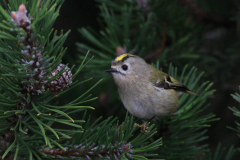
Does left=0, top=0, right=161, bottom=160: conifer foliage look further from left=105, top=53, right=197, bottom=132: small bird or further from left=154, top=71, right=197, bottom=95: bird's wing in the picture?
left=154, top=71, right=197, bottom=95: bird's wing

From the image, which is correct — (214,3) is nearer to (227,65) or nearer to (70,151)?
(227,65)

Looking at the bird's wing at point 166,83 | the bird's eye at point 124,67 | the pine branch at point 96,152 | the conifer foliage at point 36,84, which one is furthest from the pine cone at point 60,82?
the bird's wing at point 166,83

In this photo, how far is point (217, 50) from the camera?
2.17 metres

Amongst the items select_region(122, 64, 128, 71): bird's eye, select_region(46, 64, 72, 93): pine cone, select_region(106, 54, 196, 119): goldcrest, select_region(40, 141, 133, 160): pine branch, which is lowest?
select_region(40, 141, 133, 160): pine branch

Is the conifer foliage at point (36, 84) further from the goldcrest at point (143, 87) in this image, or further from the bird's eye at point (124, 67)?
the bird's eye at point (124, 67)

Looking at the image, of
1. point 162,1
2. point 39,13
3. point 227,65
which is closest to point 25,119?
point 39,13

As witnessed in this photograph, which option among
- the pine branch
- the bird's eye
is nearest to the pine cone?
the pine branch

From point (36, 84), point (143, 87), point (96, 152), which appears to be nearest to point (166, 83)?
point (143, 87)

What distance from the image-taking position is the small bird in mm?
1677

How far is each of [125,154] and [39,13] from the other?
0.67 metres

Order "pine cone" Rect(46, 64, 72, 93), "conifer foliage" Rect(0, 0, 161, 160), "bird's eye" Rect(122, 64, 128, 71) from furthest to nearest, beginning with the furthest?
"bird's eye" Rect(122, 64, 128, 71) < "pine cone" Rect(46, 64, 72, 93) < "conifer foliage" Rect(0, 0, 161, 160)

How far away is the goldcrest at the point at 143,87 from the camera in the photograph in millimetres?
1677

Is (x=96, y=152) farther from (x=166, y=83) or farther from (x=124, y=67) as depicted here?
(x=166, y=83)

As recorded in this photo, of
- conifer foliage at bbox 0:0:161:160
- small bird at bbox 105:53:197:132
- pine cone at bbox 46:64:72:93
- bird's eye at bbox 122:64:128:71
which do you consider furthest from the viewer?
bird's eye at bbox 122:64:128:71
